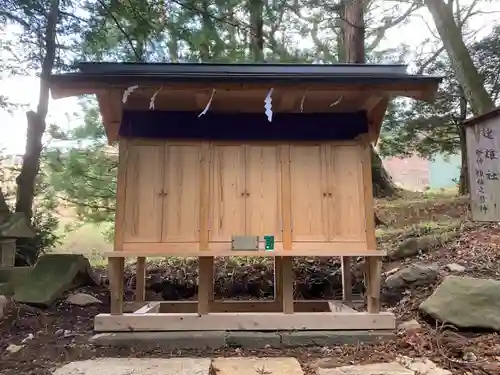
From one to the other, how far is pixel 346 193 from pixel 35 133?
13.2ft

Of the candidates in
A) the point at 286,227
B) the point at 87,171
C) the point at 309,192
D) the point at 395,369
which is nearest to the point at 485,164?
the point at 309,192

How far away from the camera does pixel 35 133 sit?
17.3 ft

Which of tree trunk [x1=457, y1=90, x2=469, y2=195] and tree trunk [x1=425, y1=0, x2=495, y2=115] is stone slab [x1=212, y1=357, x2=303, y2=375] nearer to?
tree trunk [x1=425, y1=0, x2=495, y2=115]

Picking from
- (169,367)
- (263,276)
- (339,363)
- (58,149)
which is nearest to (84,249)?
(58,149)

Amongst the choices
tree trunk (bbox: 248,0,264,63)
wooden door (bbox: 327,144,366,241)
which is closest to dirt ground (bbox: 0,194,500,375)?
wooden door (bbox: 327,144,366,241)

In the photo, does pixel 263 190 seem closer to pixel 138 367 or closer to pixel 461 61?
pixel 138 367

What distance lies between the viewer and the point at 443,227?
6.11 meters

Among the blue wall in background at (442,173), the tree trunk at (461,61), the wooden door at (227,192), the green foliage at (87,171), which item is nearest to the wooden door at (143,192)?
the wooden door at (227,192)

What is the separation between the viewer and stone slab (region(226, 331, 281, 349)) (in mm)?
3357

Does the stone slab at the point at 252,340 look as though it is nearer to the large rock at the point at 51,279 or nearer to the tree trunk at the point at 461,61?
the large rock at the point at 51,279

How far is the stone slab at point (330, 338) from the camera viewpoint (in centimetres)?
337

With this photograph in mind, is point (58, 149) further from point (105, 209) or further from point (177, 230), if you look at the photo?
point (177, 230)

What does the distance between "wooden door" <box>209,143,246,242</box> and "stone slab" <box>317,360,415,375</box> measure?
133 cm

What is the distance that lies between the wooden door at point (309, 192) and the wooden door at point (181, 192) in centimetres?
86
